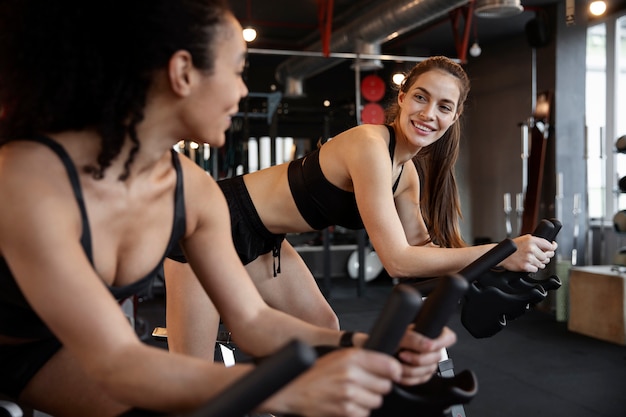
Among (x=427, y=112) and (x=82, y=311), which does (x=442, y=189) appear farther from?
(x=82, y=311)

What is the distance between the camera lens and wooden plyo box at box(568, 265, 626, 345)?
4.97 meters

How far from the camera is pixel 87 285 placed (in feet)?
3.01

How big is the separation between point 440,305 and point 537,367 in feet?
12.7

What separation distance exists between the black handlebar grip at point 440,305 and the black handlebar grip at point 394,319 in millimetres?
42

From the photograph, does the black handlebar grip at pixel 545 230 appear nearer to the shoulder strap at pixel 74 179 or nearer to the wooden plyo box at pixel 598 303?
the shoulder strap at pixel 74 179

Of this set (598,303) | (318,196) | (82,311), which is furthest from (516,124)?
(82,311)

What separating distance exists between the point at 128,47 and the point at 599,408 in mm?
3344

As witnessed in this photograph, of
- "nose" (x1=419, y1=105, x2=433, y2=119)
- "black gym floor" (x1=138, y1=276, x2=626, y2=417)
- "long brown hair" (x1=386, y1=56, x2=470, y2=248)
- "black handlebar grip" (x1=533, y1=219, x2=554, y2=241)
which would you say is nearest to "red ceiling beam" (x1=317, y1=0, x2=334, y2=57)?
"black gym floor" (x1=138, y1=276, x2=626, y2=417)

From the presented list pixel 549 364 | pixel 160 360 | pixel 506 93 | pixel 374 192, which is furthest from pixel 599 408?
pixel 506 93

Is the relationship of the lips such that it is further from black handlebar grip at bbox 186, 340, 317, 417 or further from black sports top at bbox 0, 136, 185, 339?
black handlebar grip at bbox 186, 340, 317, 417

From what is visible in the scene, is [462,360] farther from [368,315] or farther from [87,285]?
[87,285]

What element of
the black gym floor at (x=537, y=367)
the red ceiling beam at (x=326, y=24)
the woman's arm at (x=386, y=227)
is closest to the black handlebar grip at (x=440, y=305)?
the woman's arm at (x=386, y=227)

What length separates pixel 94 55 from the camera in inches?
39.1

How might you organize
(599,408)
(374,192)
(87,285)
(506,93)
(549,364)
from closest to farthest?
(87,285), (374,192), (599,408), (549,364), (506,93)
